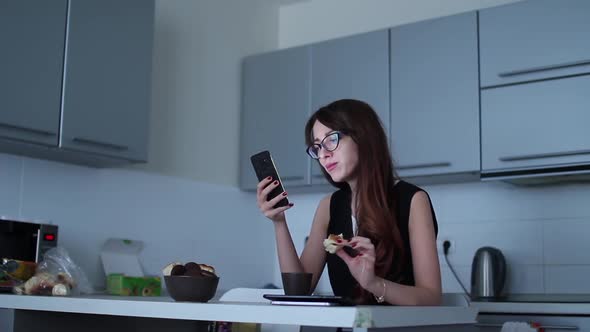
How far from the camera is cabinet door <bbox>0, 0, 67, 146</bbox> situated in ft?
8.73

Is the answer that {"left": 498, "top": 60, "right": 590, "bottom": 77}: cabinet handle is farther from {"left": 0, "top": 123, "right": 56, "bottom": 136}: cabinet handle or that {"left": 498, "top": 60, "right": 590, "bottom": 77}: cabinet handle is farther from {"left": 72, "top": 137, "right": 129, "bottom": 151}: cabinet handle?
{"left": 0, "top": 123, "right": 56, "bottom": 136}: cabinet handle

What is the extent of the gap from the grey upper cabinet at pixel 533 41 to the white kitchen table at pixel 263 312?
2043 millimetres

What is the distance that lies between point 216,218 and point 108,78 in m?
1.18

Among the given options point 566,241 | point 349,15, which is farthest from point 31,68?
point 566,241

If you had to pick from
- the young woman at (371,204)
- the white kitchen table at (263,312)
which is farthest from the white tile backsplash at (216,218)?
the young woman at (371,204)

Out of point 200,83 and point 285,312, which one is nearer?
point 285,312

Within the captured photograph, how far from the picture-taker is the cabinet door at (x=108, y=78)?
290cm

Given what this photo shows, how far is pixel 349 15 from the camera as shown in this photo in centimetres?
430

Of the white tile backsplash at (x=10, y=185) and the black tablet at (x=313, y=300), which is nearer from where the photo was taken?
the black tablet at (x=313, y=300)

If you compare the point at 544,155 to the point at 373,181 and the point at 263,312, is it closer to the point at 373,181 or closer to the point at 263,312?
the point at 373,181

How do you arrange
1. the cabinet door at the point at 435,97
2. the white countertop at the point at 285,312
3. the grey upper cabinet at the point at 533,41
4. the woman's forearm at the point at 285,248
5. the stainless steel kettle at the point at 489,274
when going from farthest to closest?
the cabinet door at the point at 435,97 → the stainless steel kettle at the point at 489,274 → the grey upper cabinet at the point at 533,41 → the woman's forearm at the point at 285,248 → the white countertop at the point at 285,312

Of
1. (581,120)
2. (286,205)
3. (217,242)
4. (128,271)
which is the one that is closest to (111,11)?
(128,271)

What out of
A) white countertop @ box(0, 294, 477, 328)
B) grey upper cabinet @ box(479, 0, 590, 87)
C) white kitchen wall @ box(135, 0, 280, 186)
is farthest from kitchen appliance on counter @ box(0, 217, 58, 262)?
grey upper cabinet @ box(479, 0, 590, 87)

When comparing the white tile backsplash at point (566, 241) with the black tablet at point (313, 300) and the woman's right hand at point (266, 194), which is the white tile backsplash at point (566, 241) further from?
the black tablet at point (313, 300)
